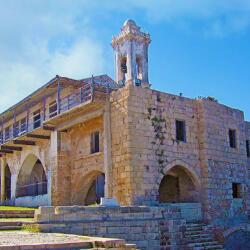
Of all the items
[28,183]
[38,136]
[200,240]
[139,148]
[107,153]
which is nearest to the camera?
[200,240]

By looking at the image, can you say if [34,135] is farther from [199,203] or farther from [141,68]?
[141,68]

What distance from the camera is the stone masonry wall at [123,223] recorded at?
37.0 ft

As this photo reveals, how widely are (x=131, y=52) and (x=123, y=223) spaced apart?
20.7m

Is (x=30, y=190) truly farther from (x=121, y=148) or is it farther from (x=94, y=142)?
(x=121, y=148)

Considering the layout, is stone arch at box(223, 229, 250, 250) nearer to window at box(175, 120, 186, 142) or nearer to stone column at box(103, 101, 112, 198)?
window at box(175, 120, 186, 142)

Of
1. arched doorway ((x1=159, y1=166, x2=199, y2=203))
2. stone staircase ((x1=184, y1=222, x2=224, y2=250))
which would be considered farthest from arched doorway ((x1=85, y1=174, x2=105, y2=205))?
stone staircase ((x1=184, y1=222, x2=224, y2=250))

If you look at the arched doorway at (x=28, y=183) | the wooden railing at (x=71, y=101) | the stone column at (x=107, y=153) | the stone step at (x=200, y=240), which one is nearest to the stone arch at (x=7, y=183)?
the wooden railing at (x=71, y=101)

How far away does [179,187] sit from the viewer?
61.2 ft

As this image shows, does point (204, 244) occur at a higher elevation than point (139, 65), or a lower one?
lower

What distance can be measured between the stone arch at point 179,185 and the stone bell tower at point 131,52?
12.5 metres

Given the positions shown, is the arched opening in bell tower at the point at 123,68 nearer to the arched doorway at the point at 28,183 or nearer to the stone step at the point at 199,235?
the arched doorway at the point at 28,183

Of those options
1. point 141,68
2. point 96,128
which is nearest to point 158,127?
point 96,128

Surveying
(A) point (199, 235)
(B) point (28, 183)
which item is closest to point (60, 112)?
(B) point (28, 183)

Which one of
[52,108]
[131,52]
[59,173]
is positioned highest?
[131,52]
